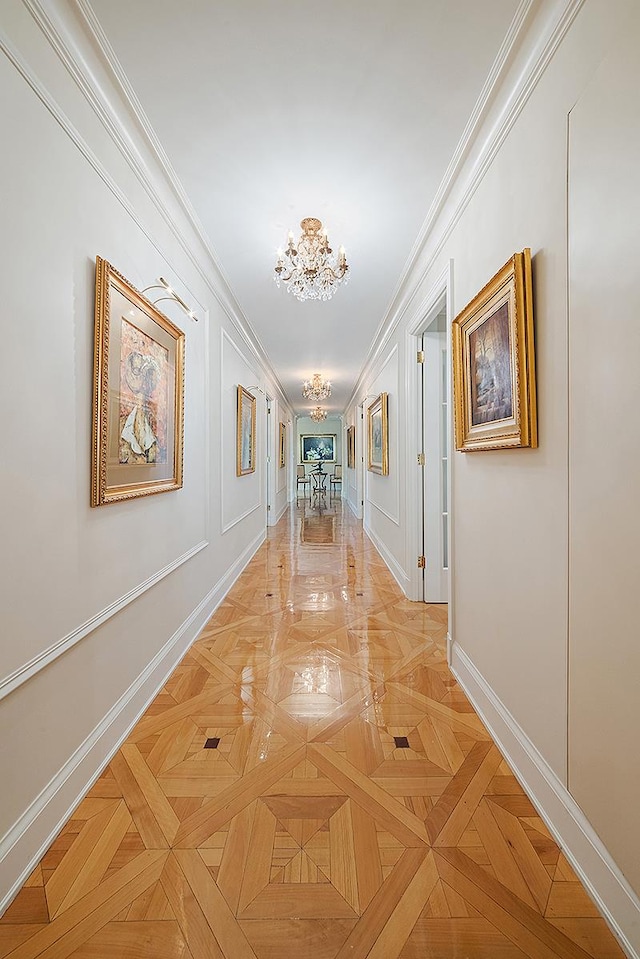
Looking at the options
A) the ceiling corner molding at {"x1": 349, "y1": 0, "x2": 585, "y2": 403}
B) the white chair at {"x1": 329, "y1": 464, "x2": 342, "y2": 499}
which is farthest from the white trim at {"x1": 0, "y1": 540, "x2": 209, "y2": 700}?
the white chair at {"x1": 329, "y1": 464, "x2": 342, "y2": 499}

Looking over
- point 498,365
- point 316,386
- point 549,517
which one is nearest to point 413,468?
point 498,365

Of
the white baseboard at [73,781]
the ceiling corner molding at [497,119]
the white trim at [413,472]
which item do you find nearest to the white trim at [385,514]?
the white trim at [413,472]

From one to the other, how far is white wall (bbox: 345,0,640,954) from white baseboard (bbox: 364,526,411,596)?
1.55 m

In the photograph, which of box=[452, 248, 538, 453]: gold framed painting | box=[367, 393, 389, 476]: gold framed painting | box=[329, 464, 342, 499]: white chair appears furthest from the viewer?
box=[329, 464, 342, 499]: white chair

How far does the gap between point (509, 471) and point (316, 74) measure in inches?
Result: 69.1

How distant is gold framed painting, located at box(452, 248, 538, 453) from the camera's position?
5.09 feet

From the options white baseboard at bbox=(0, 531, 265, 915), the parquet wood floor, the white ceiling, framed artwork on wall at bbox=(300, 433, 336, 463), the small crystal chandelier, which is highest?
the small crystal chandelier

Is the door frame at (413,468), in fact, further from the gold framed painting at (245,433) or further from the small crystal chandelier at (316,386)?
the small crystal chandelier at (316,386)

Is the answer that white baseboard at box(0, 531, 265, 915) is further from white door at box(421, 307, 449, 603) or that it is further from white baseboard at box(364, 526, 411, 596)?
white door at box(421, 307, 449, 603)

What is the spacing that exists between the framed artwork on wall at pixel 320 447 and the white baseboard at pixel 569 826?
14175 millimetres

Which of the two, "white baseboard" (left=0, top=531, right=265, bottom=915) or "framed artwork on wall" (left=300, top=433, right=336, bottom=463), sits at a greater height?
"framed artwork on wall" (left=300, top=433, right=336, bottom=463)

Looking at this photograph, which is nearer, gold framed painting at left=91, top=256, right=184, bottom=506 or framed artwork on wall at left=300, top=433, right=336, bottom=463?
gold framed painting at left=91, top=256, right=184, bottom=506

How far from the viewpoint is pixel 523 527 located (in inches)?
64.8

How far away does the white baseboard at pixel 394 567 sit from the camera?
3.90 meters
